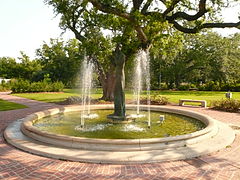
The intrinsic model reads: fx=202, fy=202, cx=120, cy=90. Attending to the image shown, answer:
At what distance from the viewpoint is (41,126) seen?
8.41m

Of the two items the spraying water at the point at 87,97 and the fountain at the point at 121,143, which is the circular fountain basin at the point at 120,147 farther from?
the spraying water at the point at 87,97

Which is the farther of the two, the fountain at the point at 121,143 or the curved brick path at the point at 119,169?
the fountain at the point at 121,143

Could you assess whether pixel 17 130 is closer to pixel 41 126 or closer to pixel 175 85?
pixel 41 126

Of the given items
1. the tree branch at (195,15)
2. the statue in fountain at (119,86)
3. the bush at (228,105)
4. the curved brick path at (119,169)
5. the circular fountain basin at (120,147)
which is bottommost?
the curved brick path at (119,169)

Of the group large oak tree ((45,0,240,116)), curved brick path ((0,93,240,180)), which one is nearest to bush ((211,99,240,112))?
large oak tree ((45,0,240,116))

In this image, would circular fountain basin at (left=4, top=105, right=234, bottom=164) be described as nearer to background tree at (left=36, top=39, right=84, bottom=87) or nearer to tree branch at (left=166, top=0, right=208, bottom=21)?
tree branch at (left=166, top=0, right=208, bottom=21)

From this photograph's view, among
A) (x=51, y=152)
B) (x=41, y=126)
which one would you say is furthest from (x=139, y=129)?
(x=41, y=126)

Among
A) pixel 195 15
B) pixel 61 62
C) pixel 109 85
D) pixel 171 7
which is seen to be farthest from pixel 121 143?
pixel 61 62

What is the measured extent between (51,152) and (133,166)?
7.31 feet

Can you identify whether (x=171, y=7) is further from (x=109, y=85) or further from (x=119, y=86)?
(x=109, y=85)

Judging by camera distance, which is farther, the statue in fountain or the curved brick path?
the statue in fountain

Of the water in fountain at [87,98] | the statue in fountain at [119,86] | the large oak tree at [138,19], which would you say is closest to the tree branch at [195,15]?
the large oak tree at [138,19]

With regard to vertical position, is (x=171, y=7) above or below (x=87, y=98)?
above

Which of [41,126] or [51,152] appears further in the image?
[41,126]
